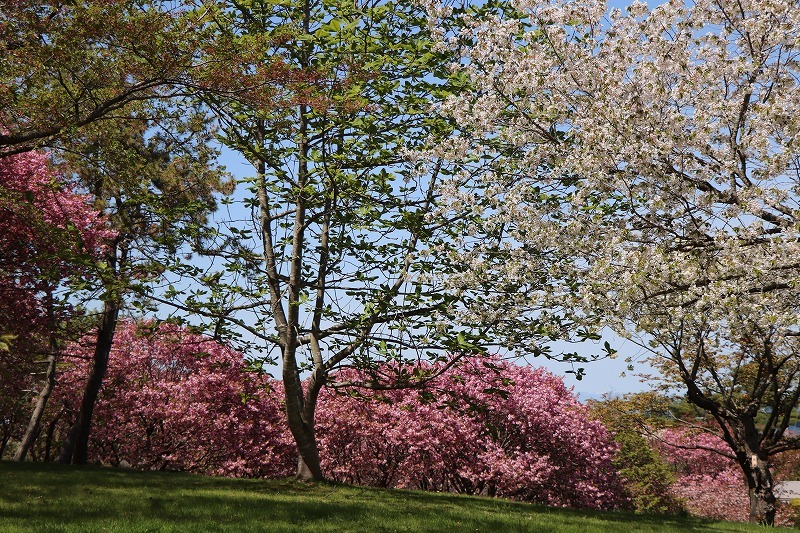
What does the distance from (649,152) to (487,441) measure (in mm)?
16486

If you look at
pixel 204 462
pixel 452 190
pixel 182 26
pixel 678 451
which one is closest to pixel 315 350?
pixel 452 190

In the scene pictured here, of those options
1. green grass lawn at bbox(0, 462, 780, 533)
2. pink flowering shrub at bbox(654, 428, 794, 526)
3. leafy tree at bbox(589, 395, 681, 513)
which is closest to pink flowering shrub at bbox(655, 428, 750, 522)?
pink flowering shrub at bbox(654, 428, 794, 526)

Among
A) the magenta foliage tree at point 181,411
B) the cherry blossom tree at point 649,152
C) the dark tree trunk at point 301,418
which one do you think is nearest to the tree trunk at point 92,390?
the magenta foliage tree at point 181,411

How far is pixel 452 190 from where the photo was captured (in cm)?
960

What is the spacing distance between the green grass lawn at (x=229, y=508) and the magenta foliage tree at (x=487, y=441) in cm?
617

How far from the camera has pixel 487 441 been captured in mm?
22000

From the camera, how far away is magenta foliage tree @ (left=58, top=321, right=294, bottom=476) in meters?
21.5

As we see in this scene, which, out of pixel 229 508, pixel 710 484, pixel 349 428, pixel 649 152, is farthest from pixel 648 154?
pixel 710 484

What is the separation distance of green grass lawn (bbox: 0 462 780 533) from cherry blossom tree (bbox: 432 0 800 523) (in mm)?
4502

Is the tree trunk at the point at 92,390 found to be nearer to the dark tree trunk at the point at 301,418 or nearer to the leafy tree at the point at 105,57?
the dark tree trunk at the point at 301,418

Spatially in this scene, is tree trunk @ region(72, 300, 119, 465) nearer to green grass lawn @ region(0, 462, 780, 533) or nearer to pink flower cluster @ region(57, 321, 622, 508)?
green grass lawn @ region(0, 462, 780, 533)

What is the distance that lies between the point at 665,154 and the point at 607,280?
1.77 meters

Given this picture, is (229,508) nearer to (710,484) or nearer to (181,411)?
(181,411)

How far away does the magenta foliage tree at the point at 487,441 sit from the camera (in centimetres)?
2155
